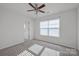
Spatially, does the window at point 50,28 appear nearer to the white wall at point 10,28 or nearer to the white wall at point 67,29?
the white wall at point 67,29

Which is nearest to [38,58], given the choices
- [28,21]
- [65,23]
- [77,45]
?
[77,45]

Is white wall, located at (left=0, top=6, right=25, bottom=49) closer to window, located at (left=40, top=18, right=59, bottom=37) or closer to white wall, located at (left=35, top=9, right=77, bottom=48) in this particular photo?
window, located at (left=40, top=18, right=59, bottom=37)

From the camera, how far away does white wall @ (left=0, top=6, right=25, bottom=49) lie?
3.04 meters

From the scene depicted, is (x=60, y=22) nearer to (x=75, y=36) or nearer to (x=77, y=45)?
(x=75, y=36)

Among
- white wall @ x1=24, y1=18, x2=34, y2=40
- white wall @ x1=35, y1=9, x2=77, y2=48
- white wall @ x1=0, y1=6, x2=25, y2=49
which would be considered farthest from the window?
white wall @ x1=0, y1=6, x2=25, y2=49

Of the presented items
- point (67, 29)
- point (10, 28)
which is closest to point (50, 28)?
point (67, 29)

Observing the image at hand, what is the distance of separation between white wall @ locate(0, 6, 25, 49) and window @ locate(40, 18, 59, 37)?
2047 mm

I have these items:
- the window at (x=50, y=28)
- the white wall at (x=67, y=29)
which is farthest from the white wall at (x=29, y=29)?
the white wall at (x=67, y=29)

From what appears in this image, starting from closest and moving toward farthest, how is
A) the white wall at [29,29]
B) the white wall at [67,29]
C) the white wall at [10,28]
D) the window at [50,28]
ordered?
the white wall at [10,28], the white wall at [67,29], the window at [50,28], the white wall at [29,29]

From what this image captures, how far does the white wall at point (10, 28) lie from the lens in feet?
9.99

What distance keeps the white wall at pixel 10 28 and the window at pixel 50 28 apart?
205 cm

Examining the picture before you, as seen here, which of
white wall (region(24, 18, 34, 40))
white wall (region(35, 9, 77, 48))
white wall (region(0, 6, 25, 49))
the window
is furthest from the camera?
white wall (region(24, 18, 34, 40))

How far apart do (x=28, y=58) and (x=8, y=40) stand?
3.28 m

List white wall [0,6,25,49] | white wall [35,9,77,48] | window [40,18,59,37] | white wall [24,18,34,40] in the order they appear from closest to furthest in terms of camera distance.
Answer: white wall [0,6,25,49], white wall [35,9,77,48], window [40,18,59,37], white wall [24,18,34,40]
